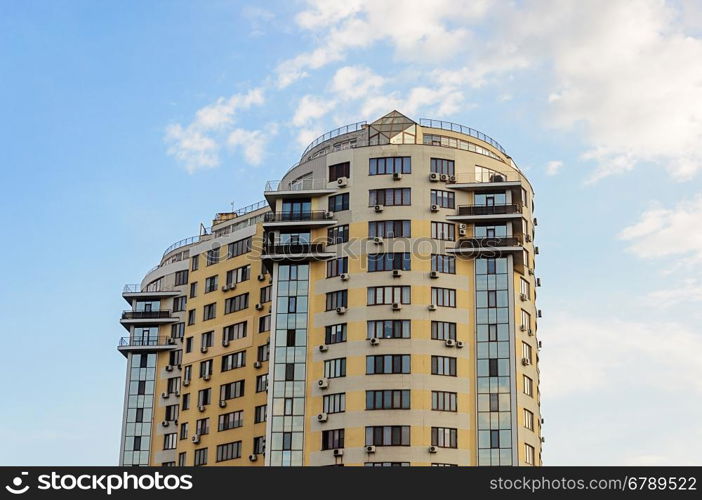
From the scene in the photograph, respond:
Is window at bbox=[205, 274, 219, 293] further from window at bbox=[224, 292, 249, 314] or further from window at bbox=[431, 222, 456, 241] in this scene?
window at bbox=[431, 222, 456, 241]

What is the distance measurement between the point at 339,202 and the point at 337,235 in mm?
2922

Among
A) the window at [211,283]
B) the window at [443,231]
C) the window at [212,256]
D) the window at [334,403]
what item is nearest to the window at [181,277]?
the window at [212,256]

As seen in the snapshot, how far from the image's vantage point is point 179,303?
13088 centimetres

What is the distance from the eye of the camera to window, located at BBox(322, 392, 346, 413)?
96.9 meters

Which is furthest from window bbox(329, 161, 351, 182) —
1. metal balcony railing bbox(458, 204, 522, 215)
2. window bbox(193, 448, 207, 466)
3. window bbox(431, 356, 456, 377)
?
window bbox(193, 448, 207, 466)

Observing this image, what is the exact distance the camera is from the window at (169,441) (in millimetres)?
122500

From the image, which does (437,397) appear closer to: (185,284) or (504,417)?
(504,417)

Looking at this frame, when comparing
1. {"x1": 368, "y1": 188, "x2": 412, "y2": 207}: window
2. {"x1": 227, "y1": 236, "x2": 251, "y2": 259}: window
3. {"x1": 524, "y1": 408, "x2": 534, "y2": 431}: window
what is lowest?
{"x1": 524, "y1": 408, "x2": 534, "y2": 431}: window

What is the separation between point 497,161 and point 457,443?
25766 millimetres

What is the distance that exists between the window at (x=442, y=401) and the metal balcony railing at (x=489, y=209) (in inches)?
616

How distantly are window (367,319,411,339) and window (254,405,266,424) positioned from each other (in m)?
16.3

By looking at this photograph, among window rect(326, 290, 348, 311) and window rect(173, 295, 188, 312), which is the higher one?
window rect(173, 295, 188, 312)

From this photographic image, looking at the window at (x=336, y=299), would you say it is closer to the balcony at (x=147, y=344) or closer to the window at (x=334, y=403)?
the window at (x=334, y=403)
